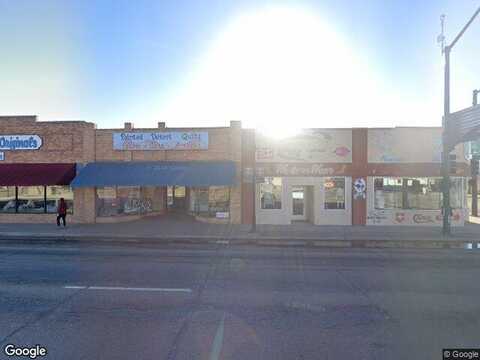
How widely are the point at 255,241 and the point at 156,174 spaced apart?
7.03 m

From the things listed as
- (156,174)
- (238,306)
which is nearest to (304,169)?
(156,174)

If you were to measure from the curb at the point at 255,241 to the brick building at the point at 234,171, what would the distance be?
3788mm

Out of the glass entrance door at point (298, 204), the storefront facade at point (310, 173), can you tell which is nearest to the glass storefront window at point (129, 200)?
the storefront facade at point (310, 173)

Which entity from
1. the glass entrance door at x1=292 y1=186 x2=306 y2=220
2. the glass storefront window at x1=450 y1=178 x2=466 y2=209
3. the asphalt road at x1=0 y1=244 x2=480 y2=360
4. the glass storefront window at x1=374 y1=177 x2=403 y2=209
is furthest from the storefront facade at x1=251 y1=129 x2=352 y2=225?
the asphalt road at x1=0 y1=244 x2=480 y2=360

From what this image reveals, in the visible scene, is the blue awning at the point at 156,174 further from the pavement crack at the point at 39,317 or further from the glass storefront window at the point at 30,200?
the pavement crack at the point at 39,317

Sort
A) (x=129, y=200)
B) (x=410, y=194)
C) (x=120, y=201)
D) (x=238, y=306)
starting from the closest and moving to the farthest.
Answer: (x=238, y=306)
(x=410, y=194)
(x=120, y=201)
(x=129, y=200)

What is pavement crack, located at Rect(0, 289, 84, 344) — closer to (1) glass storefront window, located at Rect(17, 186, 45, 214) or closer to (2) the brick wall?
(2) the brick wall

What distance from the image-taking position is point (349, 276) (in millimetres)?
8039

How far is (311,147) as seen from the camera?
714 inches

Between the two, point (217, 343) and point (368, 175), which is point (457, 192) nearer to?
point (368, 175)

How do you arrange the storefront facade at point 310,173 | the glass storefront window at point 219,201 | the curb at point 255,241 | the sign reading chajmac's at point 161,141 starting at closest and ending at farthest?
1. the curb at point 255,241
2. the storefront facade at point 310,173
3. the sign reading chajmac's at point 161,141
4. the glass storefront window at point 219,201

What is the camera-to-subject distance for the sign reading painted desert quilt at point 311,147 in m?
18.0

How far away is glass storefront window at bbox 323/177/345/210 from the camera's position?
18047 mm

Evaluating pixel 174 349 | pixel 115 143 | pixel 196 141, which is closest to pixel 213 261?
pixel 174 349
